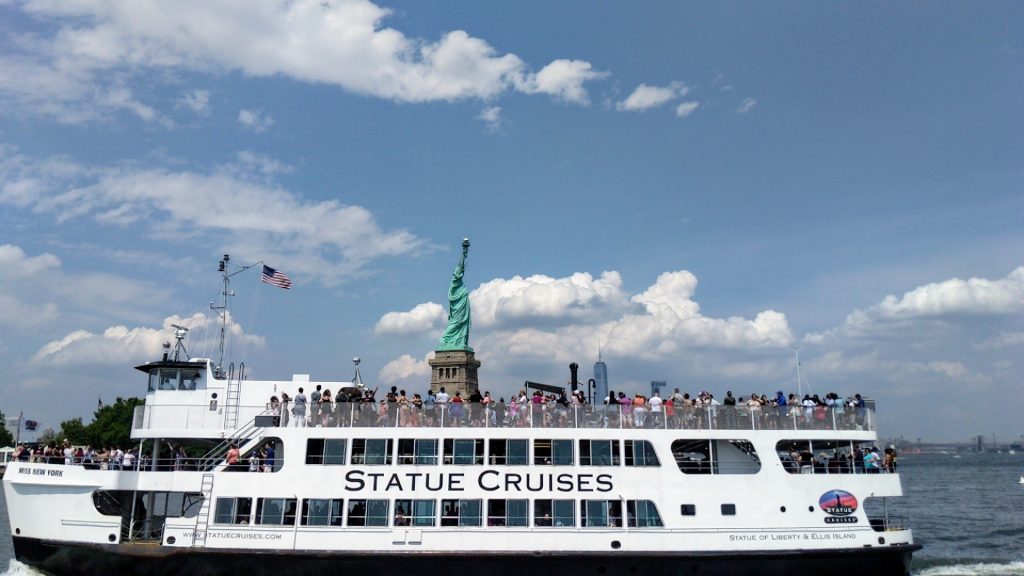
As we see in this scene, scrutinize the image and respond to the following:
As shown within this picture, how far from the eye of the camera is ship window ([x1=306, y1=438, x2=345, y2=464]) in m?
18.7

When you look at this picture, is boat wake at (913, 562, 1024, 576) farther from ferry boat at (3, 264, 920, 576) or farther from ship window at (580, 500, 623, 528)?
ship window at (580, 500, 623, 528)

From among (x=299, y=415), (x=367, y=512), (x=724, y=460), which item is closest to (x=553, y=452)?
(x=724, y=460)

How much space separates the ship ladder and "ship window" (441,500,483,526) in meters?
6.03

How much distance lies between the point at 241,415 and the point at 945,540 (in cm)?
3227

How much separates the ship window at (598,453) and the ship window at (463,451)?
273 centimetres

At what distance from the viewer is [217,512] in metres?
18.3

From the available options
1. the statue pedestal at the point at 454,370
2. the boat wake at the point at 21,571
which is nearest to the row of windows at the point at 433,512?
the boat wake at the point at 21,571

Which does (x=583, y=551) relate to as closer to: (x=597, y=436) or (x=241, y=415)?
(x=597, y=436)

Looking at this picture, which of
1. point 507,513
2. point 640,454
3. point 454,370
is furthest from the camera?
point 454,370

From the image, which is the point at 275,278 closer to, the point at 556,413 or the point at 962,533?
the point at 556,413

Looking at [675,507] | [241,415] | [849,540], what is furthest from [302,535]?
[849,540]

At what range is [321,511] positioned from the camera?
18.2 metres

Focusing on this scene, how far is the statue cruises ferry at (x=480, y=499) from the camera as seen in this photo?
1778 cm

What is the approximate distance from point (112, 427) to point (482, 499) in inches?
2516
